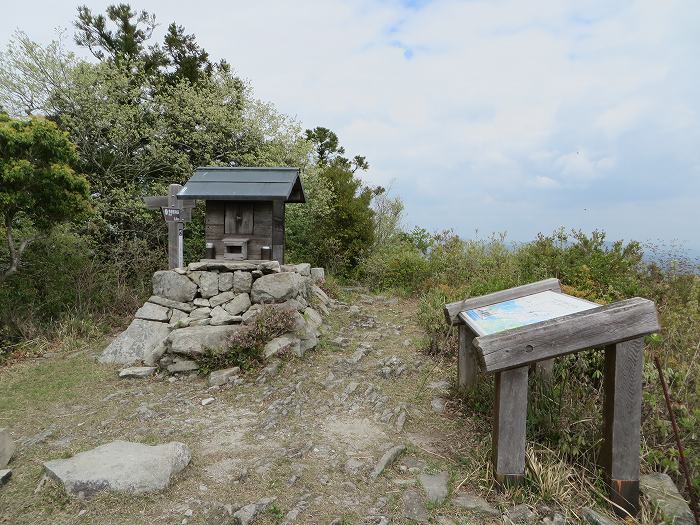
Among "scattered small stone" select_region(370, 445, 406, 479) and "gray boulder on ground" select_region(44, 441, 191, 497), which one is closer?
"gray boulder on ground" select_region(44, 441, 191, 497)

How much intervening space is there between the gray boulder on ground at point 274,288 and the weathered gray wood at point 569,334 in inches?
177

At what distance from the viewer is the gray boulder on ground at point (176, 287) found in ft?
24.1

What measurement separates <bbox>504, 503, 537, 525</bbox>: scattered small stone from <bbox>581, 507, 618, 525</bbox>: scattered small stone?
0.36 metres

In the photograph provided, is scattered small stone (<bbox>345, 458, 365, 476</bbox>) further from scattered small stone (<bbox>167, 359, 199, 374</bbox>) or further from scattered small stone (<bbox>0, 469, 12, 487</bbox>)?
scattered small stone (<bbox>167, 359, 199, 374</bbox>)

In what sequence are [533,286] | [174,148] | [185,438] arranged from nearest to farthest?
[185,438] → [533,286] → [174,148]

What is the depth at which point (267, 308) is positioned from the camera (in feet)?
21.6

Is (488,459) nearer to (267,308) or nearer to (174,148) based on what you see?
(267,308)

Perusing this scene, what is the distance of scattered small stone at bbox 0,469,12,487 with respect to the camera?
3.55 meters

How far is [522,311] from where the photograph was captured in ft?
12.7

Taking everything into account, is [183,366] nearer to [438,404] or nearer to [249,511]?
[249,511]

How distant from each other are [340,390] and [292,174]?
434cm

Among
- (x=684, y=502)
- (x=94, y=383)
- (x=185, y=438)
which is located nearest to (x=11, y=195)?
(x=94, y=383)

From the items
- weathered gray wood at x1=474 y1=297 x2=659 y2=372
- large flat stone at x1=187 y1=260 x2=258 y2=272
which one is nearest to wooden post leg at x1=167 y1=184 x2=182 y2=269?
large flat stone at x1=187 y1=260 x2=258 y2=272

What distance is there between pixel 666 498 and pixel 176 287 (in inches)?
274
